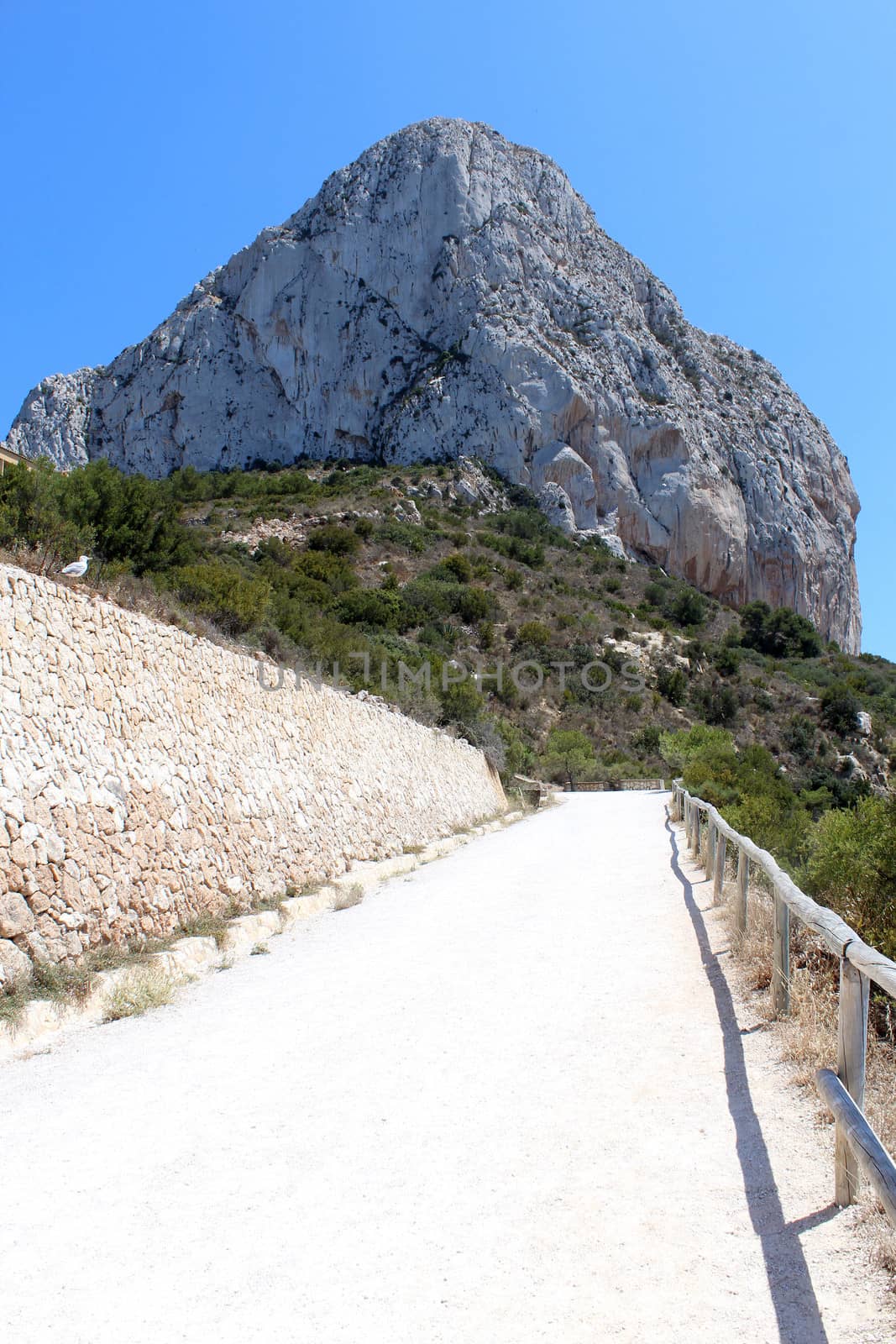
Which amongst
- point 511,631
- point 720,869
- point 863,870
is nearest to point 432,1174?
point 863,870

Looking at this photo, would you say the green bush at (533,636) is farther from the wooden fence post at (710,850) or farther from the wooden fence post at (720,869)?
the wooden fence post at (720,869)

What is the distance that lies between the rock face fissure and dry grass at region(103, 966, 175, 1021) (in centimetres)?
49

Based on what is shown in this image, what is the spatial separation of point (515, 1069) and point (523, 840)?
13.0 metres

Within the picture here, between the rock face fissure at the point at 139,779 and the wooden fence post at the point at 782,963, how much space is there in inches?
202

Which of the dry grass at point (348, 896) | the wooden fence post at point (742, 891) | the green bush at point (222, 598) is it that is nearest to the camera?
the wooden fence post at point (742, 891)

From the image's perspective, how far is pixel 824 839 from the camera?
7.58 metres

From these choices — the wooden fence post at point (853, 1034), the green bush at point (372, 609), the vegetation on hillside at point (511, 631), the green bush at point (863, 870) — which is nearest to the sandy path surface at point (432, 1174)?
the wooden fence post at point (853, 1034)

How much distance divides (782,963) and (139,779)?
5.87 meters

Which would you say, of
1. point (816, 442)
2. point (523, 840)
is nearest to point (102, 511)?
point (523, 840)

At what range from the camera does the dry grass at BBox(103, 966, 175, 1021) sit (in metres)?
6.27

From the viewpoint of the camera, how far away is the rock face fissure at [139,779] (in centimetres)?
652

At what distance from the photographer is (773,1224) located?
2.81 metres

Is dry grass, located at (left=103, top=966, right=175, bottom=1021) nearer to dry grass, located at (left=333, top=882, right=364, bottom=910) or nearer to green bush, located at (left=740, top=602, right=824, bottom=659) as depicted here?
dry grass, located at (left=333, top=882, right=364, bottom=910)

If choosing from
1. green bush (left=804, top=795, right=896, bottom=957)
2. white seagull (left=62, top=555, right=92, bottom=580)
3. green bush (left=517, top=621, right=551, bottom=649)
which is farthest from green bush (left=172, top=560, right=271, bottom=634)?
green bush (left=517, top=621, right=551, bottom=649)
